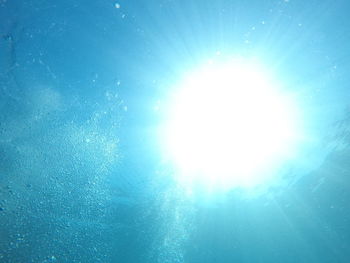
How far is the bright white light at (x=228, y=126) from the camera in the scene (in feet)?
32.9

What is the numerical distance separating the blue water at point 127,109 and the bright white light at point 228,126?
2.36ft

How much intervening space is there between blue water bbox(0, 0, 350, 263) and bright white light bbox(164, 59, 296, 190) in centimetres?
72

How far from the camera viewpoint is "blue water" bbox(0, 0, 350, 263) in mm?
7844

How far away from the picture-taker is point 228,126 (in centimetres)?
1317

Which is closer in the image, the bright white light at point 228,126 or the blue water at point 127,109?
the blue water at point 127,109

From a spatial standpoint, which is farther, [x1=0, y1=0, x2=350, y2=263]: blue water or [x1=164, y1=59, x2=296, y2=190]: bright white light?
[x1=164, y1=59, x2=296, y2=190]: bright white light

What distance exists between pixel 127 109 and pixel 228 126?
551cm

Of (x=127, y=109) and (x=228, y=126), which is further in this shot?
(x=228, y=126)

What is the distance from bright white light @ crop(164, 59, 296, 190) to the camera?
10.0 m

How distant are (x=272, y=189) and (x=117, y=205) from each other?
1230cm

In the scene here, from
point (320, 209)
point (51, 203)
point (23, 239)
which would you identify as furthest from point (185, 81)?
point (320, 209)

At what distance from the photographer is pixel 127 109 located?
1044 centimetres

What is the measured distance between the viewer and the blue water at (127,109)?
7.84 meters

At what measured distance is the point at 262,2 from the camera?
7520 millimetres
